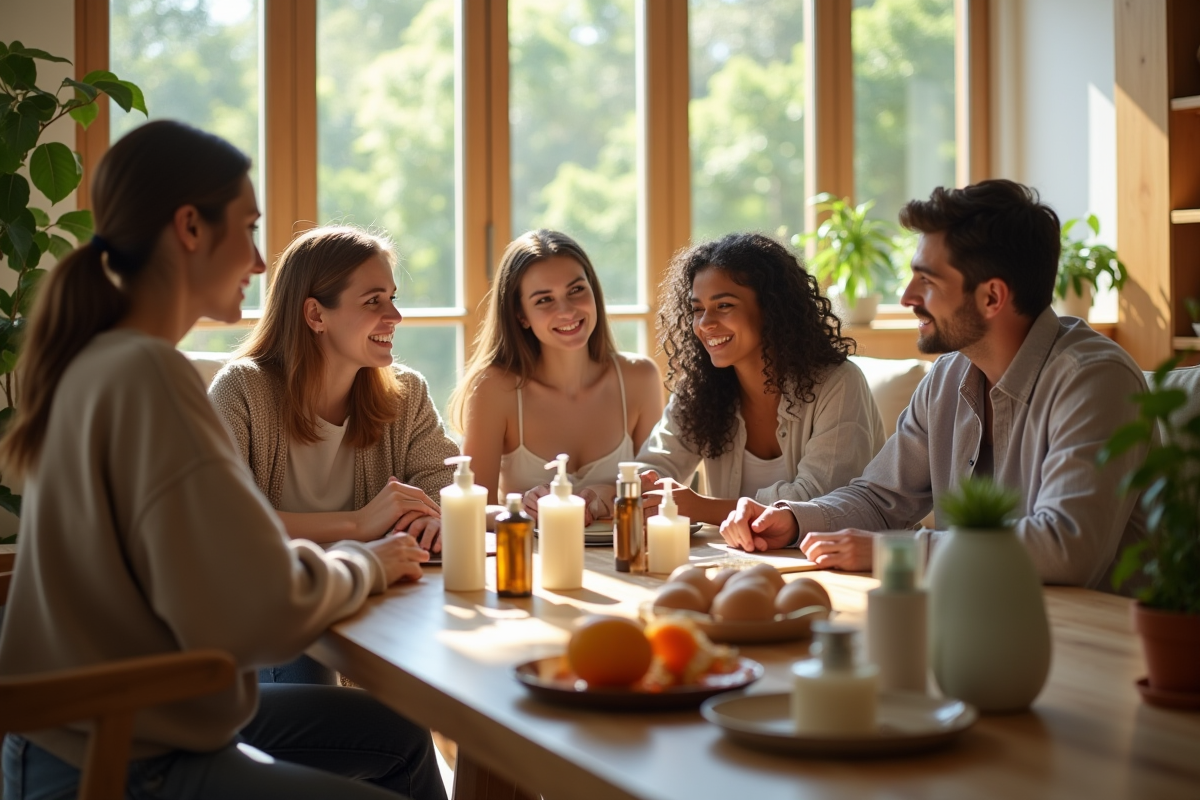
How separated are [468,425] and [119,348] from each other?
1.67m

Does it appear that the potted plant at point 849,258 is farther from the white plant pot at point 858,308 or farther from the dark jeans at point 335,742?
the dark jeans at point 335,742

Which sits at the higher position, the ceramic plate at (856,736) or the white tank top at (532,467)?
the white tank top at (532,467)

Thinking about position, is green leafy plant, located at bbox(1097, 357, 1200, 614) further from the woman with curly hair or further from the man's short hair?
the woman with curly hair

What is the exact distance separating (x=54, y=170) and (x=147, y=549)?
2.26 m

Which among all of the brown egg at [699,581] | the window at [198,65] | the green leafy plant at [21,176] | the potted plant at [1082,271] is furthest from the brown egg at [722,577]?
the potted plant at [1082,271]

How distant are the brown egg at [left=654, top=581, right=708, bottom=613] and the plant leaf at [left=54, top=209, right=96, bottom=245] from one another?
237 cm

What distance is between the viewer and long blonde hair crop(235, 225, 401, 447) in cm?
244

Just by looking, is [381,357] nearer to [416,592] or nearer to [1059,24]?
[416,592]

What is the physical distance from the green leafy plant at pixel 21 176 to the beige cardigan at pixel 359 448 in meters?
1.02

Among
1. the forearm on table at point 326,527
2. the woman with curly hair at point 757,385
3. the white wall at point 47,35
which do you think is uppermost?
the white wall at point 47,35

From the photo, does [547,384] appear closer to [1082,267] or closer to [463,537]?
[463,537]

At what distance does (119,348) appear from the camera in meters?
1.41

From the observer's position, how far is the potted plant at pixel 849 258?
4898 mm

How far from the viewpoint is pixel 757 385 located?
2828mm
